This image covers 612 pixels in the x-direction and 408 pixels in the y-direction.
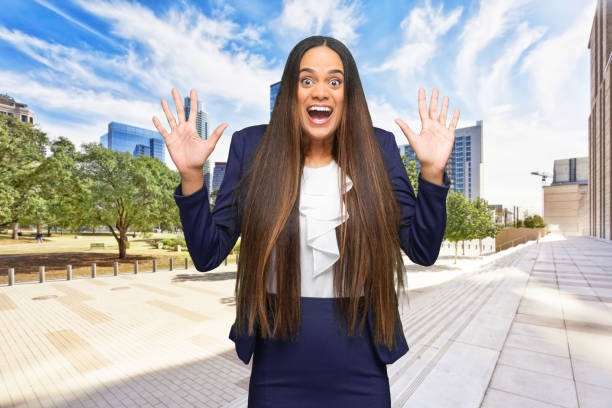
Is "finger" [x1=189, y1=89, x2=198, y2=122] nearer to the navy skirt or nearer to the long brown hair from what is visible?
the long brown hair

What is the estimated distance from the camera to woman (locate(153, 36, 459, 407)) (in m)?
1.14

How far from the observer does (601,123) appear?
3628cm

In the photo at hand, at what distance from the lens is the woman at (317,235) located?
1144 millimetres

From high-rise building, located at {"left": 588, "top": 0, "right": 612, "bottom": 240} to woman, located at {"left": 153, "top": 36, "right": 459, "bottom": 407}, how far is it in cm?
4400

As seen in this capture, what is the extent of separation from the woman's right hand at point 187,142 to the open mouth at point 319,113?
357 mm

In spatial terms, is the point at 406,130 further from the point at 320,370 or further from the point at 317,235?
the point at 320,370

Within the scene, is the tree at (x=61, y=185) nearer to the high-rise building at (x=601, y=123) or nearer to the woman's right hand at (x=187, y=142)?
the woman's right hand at (x=187, y=142)

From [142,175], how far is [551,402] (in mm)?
22329

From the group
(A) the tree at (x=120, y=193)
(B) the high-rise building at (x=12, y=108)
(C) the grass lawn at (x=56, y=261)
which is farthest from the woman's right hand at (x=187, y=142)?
(B) the high-rise building at (x=12, y=108)

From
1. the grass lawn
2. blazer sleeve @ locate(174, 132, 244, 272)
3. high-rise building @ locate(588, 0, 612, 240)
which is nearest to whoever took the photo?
blazer sleeve @ locate(174, 132, 244, 272)

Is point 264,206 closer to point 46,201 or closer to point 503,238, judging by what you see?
point 46,201

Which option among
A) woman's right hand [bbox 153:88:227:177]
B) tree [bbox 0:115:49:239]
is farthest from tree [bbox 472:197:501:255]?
tree [bbox 0:115:49:239]

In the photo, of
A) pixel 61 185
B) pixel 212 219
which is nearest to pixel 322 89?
pixel 212 219

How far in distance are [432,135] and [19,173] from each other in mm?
21241
